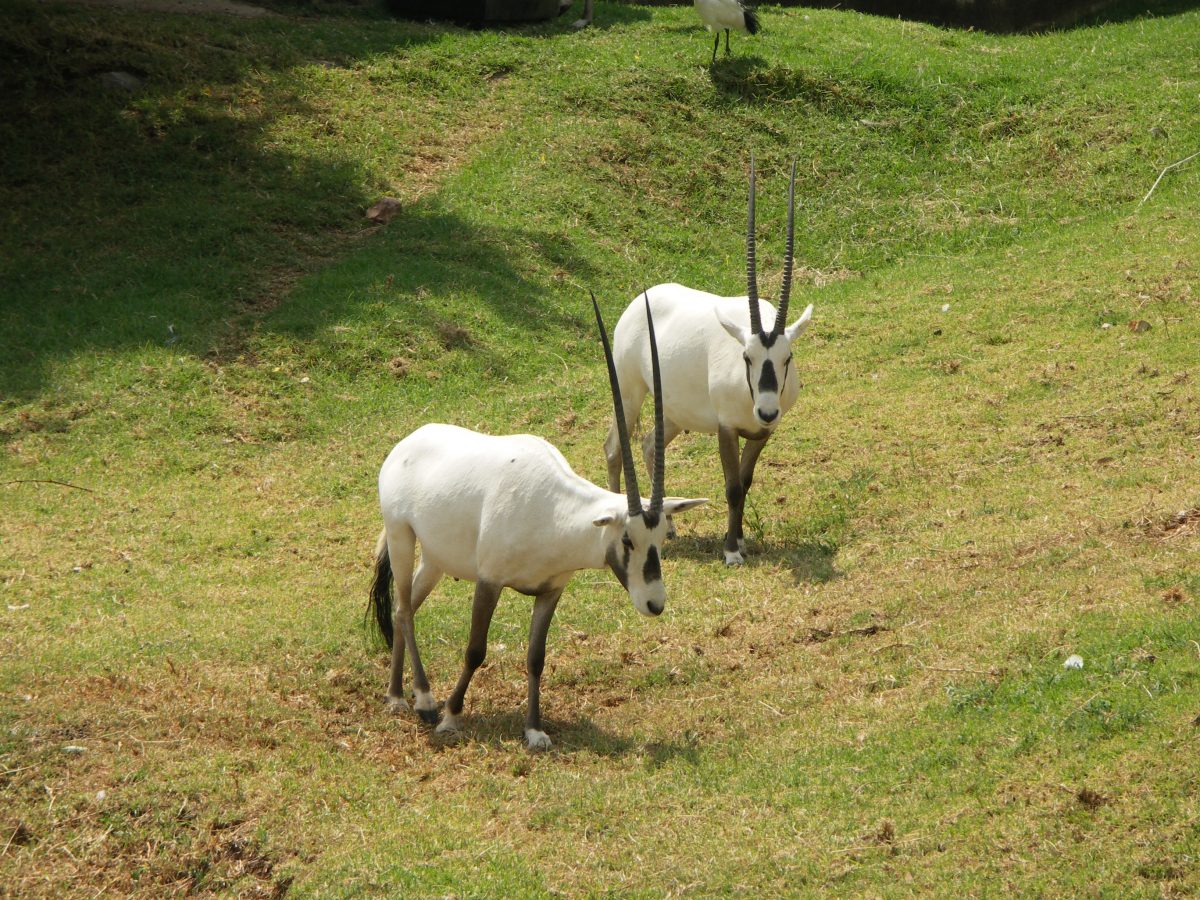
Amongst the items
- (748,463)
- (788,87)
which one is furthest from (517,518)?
(788,87)

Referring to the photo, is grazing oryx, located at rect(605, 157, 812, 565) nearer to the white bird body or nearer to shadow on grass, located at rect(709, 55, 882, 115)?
shadow on grass, located at rect(709, 55, 882, 115)

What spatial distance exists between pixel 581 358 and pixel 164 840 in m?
9.36

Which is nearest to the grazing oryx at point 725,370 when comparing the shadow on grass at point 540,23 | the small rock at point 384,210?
the small rock at point 384,210

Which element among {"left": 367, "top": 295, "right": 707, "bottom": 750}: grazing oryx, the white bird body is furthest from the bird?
{"left": 367, "top": 295, "right": 707, "bottom": 750}: grazing oryx

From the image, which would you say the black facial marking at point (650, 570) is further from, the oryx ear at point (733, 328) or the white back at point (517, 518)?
the oryx ear at point (733, 328)

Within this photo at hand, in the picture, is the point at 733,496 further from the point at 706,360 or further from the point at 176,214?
the point at 176,214

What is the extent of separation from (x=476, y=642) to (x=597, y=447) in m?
5.26

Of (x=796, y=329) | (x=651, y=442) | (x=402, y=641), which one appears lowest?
(x=402, y=641)

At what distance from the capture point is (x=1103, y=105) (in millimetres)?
19312

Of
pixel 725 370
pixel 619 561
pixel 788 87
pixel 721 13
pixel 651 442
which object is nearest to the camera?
pixel 619 561

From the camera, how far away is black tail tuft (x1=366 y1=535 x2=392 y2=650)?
8039mm

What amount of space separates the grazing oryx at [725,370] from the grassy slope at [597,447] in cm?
68

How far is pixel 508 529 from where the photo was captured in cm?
702

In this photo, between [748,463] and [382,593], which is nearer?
[382,593]
